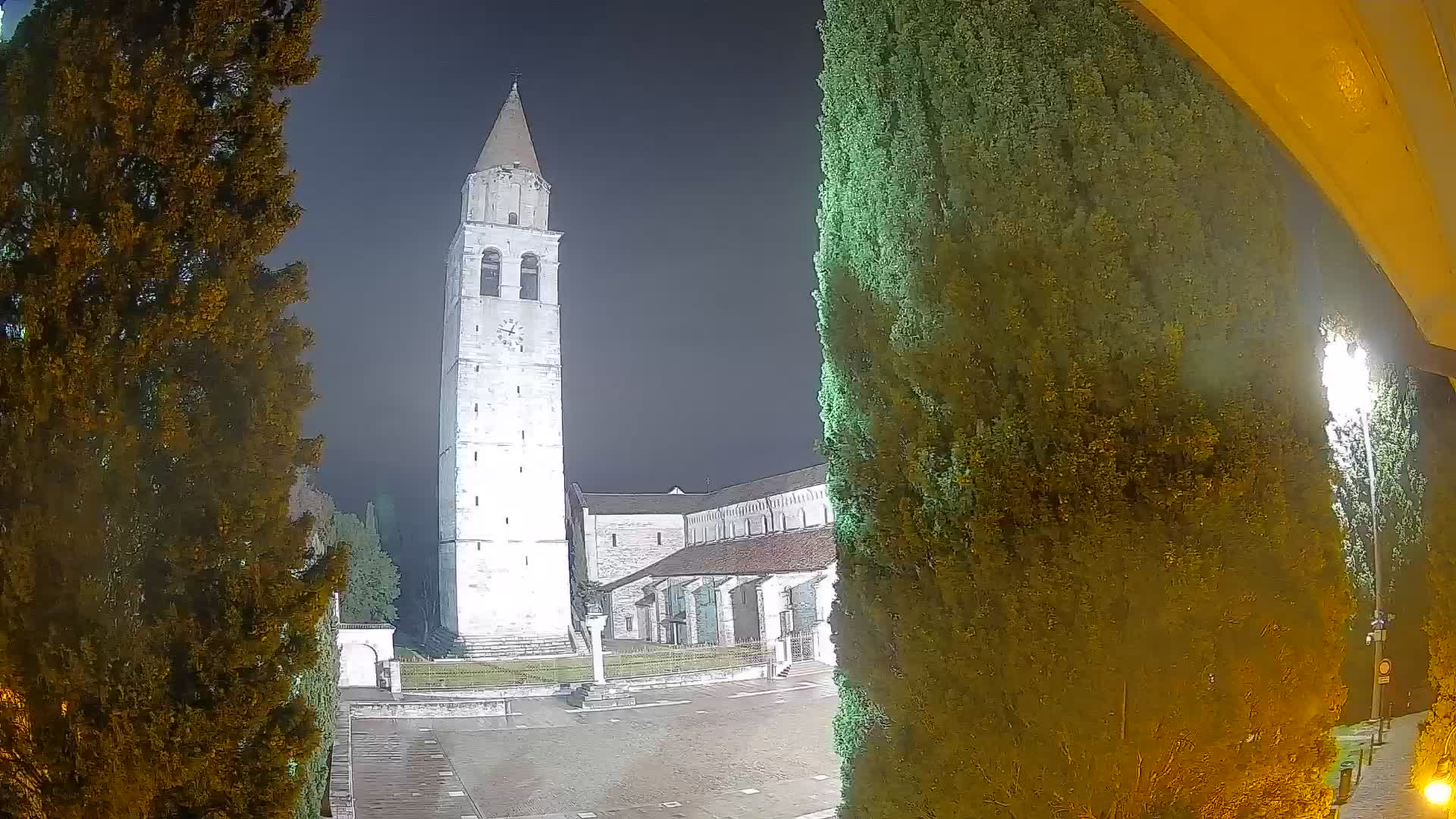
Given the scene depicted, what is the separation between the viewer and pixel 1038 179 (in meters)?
4.35

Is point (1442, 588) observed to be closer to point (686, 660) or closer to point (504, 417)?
point (686, 660)

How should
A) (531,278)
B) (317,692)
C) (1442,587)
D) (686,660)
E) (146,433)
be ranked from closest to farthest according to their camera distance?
(146,433) → (317,692) → (1442,587) → (686,660) → (531,278)

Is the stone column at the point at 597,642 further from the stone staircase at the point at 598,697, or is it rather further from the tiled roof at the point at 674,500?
the tiled roof at the point at 674,500

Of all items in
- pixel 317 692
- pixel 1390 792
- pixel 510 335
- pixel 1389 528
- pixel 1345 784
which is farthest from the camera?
pixel 510 335

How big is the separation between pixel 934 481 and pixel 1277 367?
1.76 metres

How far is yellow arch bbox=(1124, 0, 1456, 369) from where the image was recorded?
3330 mm

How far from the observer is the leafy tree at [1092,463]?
4.03 m

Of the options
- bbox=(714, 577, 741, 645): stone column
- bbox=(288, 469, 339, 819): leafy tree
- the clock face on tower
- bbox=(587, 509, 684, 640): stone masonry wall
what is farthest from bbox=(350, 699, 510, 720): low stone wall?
bbox=(587, 509, 684, 640): stone masonry wall

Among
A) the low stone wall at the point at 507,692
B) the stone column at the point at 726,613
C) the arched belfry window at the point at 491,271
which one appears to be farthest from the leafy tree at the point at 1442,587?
the arched belfry window at the point at 491,271

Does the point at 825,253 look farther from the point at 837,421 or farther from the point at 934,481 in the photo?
the point at 934,481

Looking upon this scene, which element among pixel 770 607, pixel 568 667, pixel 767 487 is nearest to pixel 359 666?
pixel 568 667

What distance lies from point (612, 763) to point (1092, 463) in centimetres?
1282

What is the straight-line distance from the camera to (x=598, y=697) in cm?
2172

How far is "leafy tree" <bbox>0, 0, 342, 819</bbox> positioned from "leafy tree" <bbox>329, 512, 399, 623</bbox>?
138 ft
